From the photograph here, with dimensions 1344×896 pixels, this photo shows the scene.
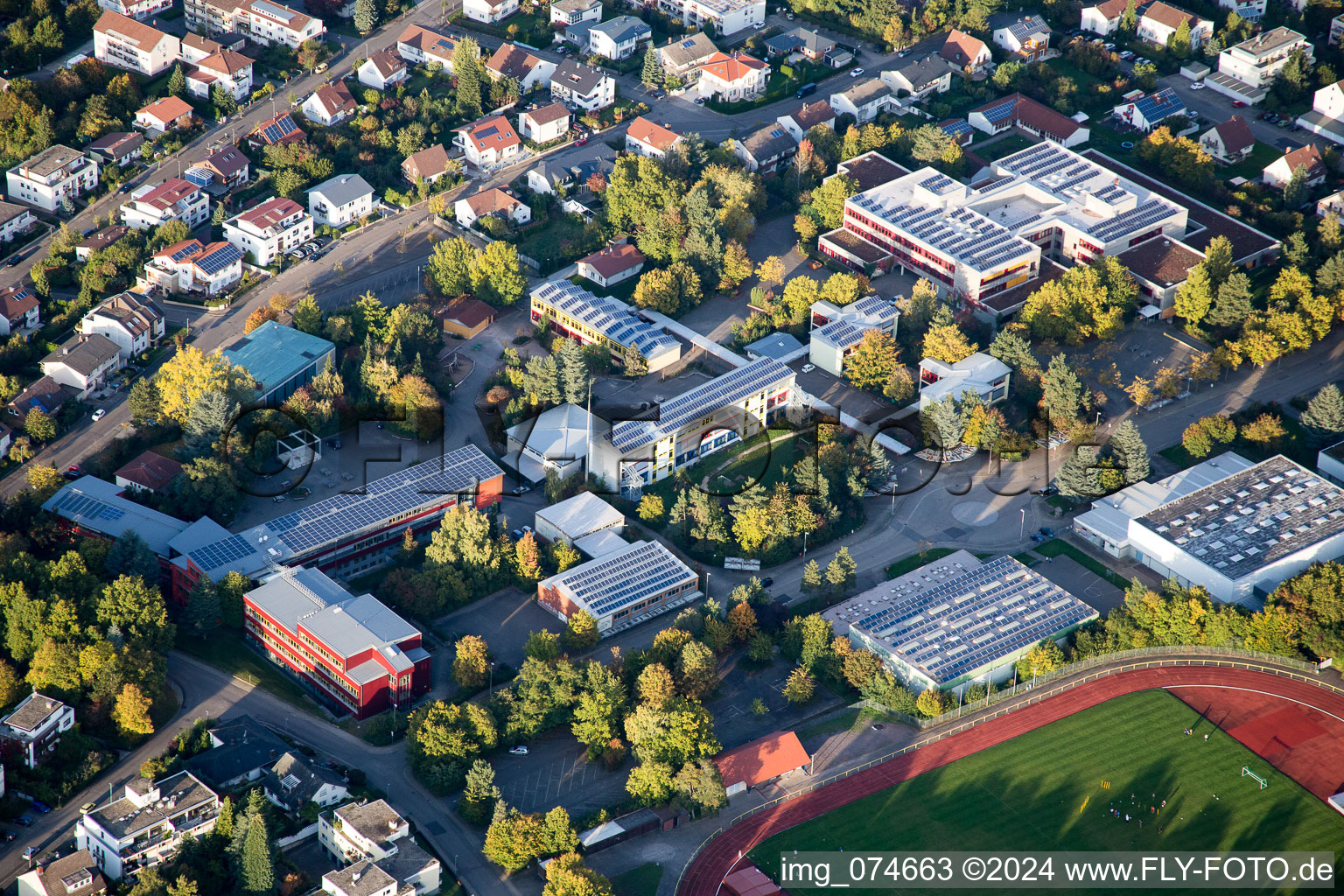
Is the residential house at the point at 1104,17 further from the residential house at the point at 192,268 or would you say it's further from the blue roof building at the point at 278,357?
the residential house at the point at 192,268

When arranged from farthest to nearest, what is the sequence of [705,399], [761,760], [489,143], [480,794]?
[489,143]
[705,399]
[761,760]
[480,794]

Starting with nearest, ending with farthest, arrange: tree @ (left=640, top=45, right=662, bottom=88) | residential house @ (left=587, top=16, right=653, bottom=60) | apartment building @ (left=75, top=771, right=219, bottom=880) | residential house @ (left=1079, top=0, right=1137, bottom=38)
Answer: apartment building @ (left=75, top=771, right=219, bottom=880)
tree @ (left=640, top=45, right=662, bottom=88)
residential house @ (left=587, top=16, right=653, bottom=60)
residential house @ (left=1079, top=0, right=1137, bottom=38)

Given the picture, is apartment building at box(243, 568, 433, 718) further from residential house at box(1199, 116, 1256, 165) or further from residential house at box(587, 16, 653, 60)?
residential house at box(1199, 116, 1256, 165)

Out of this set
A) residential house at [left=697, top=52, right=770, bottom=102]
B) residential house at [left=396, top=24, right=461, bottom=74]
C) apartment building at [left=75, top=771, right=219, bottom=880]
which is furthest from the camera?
residential house at [left=396, top=24, right=461, bottom=74]

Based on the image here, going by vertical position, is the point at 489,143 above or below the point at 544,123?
below

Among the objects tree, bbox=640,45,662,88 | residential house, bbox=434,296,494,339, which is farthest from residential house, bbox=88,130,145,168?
tree, bbox=640,45,662,88

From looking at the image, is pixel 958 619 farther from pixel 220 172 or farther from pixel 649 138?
pixel 220 172

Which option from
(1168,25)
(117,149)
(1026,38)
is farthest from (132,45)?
(1168,25)
